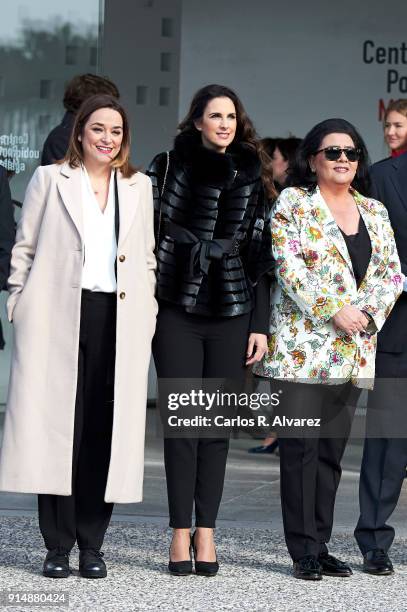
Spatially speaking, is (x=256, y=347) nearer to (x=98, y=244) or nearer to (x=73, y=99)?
(x=98, y=244)

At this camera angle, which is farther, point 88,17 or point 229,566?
point 88,17

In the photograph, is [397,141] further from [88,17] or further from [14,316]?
[88,17]

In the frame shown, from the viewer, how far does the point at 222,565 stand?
20.9ft

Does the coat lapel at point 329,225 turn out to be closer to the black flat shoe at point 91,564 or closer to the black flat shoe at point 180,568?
the black flat shoe at point 180,568

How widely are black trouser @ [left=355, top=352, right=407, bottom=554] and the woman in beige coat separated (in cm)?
99

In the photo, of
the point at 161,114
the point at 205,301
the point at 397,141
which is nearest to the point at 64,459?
the point at 205,301

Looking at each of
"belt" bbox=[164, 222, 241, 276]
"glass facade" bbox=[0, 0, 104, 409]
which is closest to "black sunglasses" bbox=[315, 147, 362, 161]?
"belt" bbox=[164, 222, 241, 276]

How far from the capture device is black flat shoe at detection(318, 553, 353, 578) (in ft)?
20.2

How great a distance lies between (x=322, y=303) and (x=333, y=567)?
109 centimetres

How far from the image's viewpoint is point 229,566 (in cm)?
634

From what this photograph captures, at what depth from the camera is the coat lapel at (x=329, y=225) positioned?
606 cm

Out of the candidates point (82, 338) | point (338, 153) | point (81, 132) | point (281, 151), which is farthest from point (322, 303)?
point (281, 151)

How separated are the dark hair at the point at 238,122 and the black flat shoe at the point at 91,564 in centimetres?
163

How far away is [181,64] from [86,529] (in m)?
6.24
